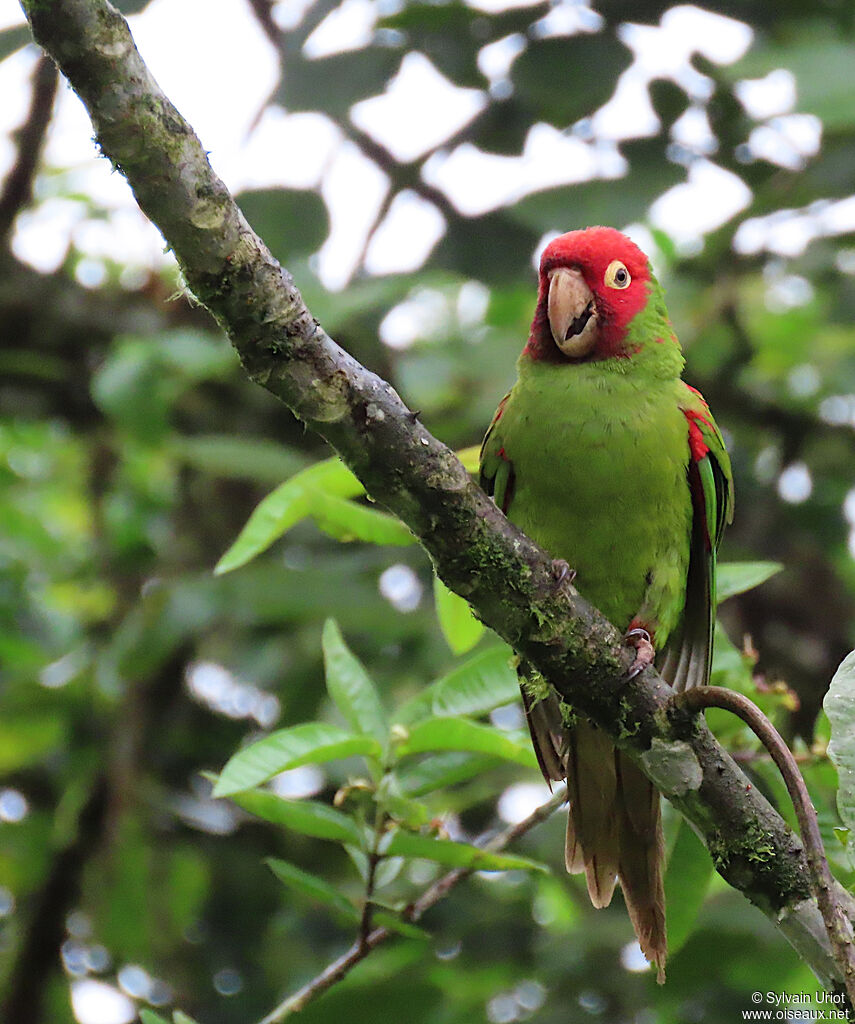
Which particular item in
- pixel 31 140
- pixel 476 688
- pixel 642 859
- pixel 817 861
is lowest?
pixel 642 859

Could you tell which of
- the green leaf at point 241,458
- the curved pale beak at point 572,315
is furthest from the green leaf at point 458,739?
the green leaf at point 241,458

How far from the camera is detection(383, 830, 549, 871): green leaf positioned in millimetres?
2334

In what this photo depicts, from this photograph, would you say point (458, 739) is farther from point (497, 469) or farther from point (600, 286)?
point (600, 286)

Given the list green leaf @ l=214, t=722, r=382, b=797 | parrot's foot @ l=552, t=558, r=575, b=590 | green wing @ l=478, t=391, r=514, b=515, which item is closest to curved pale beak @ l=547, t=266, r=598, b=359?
green wing @ l=478, t=391, r=514, b=515

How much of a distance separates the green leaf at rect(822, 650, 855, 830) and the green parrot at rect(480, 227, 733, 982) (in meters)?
0.87

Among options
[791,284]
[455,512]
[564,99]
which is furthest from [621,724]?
[791,284]

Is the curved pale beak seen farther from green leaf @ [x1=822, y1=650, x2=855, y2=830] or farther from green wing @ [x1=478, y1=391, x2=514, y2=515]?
green leaf @ [x1=822, y1=650, x2=855, y2=830]

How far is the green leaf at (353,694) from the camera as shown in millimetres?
2461

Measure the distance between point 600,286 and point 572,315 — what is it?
0.13 meters

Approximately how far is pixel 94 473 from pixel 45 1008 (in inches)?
84.5

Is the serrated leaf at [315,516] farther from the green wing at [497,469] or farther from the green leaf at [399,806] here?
the green leaf at [399,806]

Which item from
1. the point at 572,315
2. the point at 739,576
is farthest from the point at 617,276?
the point at 739,576

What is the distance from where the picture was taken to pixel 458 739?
2373 millimetres

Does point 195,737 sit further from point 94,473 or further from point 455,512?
point 455,512
